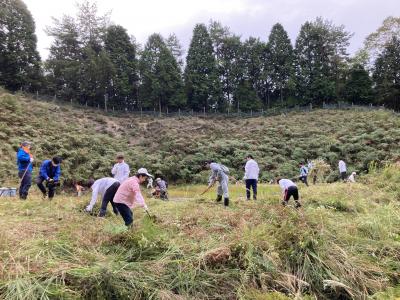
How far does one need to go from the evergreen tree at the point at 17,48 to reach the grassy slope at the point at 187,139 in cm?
466

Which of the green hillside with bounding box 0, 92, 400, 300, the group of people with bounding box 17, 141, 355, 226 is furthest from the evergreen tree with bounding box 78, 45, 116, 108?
the green hillside with bounding box 0, 92, 400, 300

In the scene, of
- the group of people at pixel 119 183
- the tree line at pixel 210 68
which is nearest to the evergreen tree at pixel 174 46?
the tree line at pixel 210 68

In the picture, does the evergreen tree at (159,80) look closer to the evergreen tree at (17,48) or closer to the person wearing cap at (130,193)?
the evergreen tree at (17,48)

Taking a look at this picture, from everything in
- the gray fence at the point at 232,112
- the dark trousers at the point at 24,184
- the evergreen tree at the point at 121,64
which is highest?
the evergreen tree at the point at 121,64

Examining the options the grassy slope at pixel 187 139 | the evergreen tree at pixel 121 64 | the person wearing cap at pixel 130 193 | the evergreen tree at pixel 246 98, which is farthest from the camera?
the evergreen tree at pixel 246 98

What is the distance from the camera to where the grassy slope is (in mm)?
23047

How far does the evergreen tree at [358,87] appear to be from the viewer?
134 feet

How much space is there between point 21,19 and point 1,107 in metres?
15.0

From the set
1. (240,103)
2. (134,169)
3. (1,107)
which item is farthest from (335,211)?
(240,103)

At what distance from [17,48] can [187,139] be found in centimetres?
1913

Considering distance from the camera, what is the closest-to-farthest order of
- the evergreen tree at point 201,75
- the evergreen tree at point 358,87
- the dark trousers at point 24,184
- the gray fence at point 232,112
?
the dark trousers at point 24,184 < the gray fence at point 232,112 < the evergreen tree at point 358,87 < the evergreen tree at point 201,75

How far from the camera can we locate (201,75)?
139ft

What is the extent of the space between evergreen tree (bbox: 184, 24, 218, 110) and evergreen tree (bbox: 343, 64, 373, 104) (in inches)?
617

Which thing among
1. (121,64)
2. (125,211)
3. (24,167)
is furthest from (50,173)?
(121,64)
